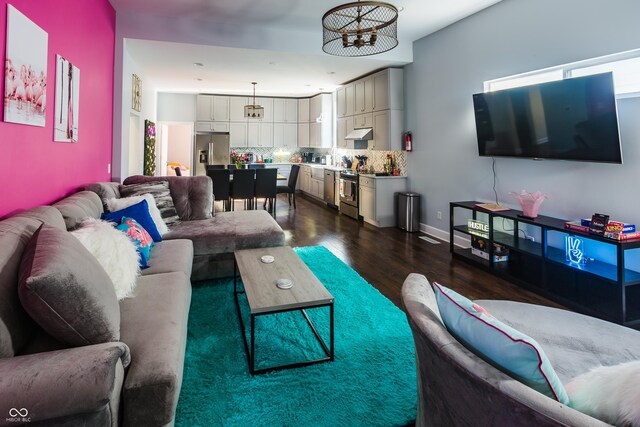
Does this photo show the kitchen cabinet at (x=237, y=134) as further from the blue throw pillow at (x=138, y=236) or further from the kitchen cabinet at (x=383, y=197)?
the blue throw pillow at (x=138, y=236)

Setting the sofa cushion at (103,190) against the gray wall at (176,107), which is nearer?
the sofa cushion at (103,190)

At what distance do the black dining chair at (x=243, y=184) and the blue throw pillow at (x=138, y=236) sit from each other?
3834mm

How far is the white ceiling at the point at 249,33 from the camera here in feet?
14.5

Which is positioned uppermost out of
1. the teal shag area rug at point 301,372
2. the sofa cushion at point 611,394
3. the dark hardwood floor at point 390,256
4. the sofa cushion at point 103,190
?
the sofa cushion at point 103,190

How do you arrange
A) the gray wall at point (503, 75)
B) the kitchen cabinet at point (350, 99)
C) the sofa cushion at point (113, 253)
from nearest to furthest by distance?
the sofa cushion at point (113, 253) → the gray wall at point (503, 75) → the kitchen cabinet at point (350, 99)

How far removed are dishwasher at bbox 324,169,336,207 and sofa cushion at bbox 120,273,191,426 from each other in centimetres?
618

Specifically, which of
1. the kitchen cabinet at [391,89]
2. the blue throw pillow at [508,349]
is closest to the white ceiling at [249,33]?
the kitchen cabinet at [391,89]

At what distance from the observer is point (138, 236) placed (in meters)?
2.73

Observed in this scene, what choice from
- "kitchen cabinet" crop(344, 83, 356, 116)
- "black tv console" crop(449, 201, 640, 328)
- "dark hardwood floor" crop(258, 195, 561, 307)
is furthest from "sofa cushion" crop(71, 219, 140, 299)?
"kitchen cabinet" crop(344, 83, 356, 116)

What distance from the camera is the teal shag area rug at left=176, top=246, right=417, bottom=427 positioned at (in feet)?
5.82

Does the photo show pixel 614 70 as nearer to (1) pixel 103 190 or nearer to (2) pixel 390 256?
(2) pixel 390 256

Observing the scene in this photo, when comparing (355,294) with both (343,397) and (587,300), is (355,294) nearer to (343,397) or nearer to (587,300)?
(343,397)

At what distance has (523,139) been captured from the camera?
3818mm

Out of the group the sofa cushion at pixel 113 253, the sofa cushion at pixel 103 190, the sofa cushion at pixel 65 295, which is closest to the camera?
the sofa cushion at pixel 65 295
